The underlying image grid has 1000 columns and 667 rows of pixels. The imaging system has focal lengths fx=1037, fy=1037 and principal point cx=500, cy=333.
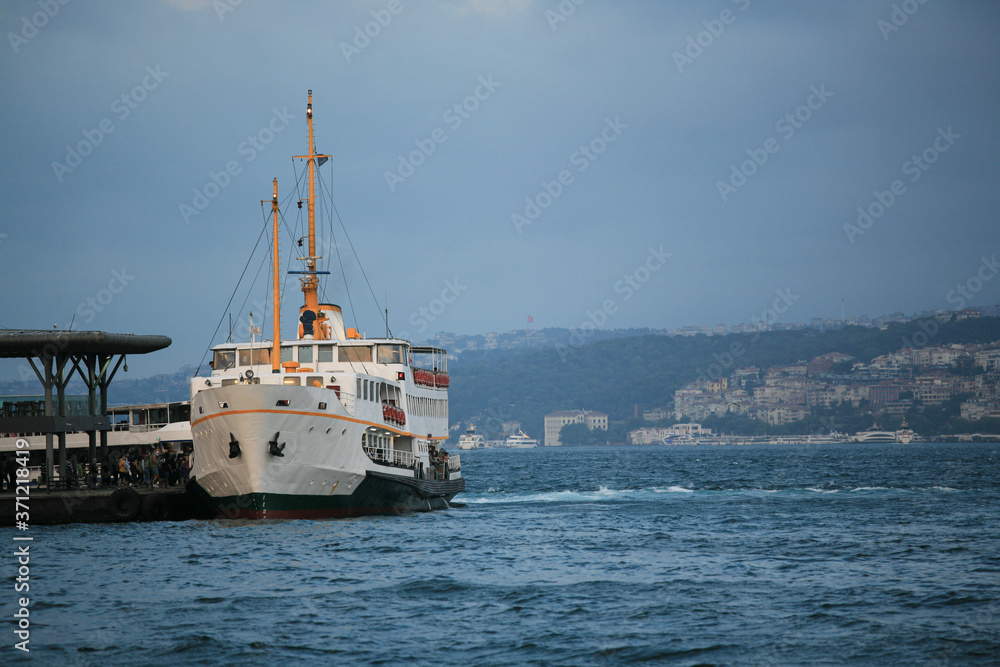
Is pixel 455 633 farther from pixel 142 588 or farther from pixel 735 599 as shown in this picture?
pixel 142 588

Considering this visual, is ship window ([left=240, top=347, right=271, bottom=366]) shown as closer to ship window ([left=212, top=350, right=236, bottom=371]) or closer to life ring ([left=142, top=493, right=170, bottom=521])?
ship window ([left=212, top=350, right=236, bottom=371])

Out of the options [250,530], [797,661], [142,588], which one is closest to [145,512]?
[250,530]

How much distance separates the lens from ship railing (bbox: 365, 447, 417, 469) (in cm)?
3745

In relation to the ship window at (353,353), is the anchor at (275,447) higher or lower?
lower

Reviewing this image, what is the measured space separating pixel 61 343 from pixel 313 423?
413 inches

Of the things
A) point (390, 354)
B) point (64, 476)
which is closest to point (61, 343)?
point (64, 476)

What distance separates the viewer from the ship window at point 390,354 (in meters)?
42.3

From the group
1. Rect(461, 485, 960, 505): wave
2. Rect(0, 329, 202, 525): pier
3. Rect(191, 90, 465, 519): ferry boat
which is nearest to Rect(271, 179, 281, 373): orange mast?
Rect(191, 90, 465, 519): ferry boat

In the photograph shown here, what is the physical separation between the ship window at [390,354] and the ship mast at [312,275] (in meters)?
3.23

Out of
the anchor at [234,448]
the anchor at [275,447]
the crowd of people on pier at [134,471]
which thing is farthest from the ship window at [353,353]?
the anchor at [234,448]

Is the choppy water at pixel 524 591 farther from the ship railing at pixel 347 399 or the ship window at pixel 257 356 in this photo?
the ship window at pixel 257 356

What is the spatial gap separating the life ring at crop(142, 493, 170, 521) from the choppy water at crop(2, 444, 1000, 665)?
1.61 metres

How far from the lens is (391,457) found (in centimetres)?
3956

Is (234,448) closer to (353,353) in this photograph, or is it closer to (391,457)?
(391,457)
